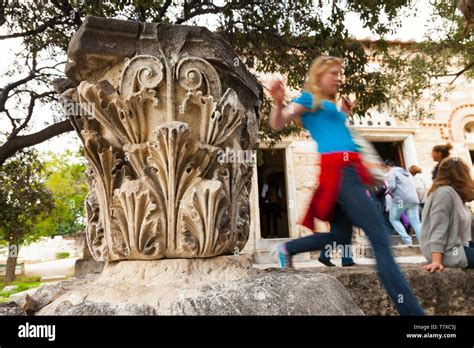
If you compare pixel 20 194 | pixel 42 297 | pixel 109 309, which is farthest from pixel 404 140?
pixel 109 309

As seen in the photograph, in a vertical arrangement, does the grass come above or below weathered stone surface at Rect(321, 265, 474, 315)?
below

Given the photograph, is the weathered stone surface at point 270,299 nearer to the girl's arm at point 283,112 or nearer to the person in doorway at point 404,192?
the girl's arm at point 283,112

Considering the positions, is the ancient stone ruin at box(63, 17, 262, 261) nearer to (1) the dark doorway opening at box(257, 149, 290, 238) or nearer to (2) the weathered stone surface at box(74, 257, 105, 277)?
(2) the weathered stone surface at box(74, 257, 105, 277)

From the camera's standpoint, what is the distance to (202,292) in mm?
1613

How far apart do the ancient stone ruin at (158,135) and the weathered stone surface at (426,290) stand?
3.22 ft

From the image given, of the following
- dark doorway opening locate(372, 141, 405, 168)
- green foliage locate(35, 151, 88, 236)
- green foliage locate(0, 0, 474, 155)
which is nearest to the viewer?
green foliage locate(0, 0, 474, 155)

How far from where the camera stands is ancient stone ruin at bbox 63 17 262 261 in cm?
189

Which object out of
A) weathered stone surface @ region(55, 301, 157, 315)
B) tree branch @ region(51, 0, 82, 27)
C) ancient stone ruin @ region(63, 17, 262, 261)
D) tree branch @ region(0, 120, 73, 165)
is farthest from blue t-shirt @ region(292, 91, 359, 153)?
tree branch @ region(51, 0, 82, 27)

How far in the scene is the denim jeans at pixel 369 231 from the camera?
153cm

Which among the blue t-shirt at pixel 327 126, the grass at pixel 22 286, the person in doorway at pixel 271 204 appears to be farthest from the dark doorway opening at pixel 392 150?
the grass at pixel 22 286

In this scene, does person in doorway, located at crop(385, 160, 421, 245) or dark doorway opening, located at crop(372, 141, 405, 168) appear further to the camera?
dark doorway opening, located at crop(372, 141, 405, 168)

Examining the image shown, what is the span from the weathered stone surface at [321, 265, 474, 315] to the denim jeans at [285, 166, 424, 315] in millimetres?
852

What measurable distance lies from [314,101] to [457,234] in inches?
62.9
